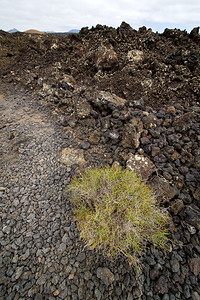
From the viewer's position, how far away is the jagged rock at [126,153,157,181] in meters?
2.83

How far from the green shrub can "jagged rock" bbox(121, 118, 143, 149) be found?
115 cm

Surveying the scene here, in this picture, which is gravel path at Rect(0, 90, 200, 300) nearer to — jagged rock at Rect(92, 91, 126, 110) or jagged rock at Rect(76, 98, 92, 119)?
jagged rock at Rect(76, 98, 92, 119)

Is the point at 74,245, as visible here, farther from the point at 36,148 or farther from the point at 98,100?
the point at 98,100

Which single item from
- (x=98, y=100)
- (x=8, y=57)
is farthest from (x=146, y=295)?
(x=8, y=57)

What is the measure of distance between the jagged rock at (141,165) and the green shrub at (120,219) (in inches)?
23.2

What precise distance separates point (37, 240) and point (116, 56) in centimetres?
715

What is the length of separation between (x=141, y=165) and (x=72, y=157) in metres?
1.59

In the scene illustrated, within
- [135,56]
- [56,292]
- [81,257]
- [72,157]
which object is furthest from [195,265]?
[135,56]

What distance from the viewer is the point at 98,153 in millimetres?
3506

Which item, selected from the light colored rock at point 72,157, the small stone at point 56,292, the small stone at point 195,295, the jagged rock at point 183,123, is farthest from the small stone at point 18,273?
the jagged rock at point 183,123

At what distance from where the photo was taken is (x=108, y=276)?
1851 mm

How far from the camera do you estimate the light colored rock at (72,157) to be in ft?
10.9

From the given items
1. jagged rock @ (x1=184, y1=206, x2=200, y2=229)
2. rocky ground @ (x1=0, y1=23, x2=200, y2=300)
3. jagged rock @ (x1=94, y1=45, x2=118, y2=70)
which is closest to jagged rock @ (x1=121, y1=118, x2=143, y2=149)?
rocky ground @ (x1=0, y1=23, x2=200, y2=300)

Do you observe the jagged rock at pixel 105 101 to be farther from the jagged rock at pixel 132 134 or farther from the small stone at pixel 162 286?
the small stone at pixel 162 286
